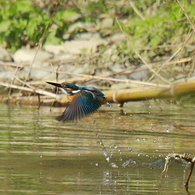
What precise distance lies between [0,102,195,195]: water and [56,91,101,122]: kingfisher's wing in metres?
0.32

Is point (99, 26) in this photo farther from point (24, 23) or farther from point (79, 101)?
point (79, 101)

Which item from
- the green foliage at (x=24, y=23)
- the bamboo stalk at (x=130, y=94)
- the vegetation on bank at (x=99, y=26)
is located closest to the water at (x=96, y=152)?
the bamboo stalk at (x=130, y=94)

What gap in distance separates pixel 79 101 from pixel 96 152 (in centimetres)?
46

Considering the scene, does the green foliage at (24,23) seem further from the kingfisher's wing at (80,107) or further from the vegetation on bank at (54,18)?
the kingfisher's wing at (80,107)

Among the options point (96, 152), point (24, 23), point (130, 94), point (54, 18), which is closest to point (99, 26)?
point (54, 18)

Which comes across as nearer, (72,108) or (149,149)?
(72,108)

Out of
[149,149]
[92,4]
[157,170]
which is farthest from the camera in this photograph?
[92,4]

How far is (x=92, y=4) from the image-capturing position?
11.4m

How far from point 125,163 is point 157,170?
302 millimetres

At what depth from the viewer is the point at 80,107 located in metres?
4.81

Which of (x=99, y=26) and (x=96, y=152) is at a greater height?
(x=99, y=26)

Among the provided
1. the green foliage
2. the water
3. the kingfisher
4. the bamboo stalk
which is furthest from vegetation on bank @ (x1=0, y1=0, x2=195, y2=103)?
the kingfisher

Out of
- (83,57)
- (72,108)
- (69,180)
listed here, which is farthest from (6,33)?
(69,180)

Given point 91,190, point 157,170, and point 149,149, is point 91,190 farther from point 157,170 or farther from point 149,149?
point 149,149
